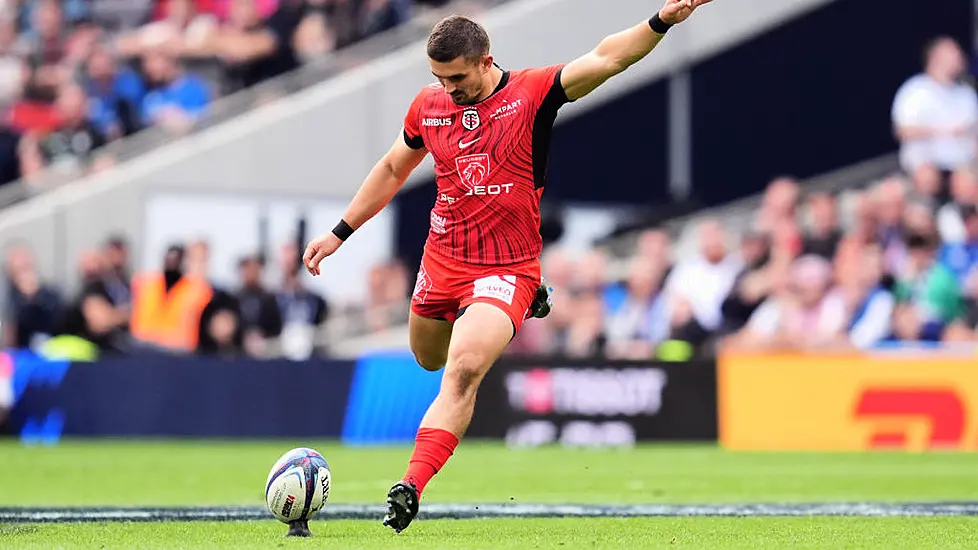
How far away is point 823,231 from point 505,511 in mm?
8915

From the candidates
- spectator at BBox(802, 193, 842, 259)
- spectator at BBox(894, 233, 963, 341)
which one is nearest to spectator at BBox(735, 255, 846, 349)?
spectator at BBox(802, 193, 842, 259)

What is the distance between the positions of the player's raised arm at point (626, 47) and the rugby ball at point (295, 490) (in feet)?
7.60

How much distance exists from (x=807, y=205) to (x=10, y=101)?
436 inches

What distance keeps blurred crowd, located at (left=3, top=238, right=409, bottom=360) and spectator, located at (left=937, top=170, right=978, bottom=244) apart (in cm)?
682

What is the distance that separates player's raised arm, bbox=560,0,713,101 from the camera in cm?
845

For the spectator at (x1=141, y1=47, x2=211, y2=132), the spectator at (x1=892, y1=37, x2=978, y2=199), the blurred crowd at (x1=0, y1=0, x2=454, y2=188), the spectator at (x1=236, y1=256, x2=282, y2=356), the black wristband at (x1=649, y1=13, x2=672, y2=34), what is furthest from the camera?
the spectator at (x1=141, y1=47, x2=211, y2=132)

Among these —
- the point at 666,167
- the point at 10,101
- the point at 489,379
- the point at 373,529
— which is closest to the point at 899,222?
the point at 489,379

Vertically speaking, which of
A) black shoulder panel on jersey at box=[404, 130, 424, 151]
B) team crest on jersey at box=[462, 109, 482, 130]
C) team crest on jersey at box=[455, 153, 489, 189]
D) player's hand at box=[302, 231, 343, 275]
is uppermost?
team crest on jersey at box=[462, 109, 482, 130]

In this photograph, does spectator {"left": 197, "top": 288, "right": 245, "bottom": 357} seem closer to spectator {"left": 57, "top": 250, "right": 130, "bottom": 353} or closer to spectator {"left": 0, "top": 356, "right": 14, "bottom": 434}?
spectator {"left": 57, "top": 250, "right": 130, "bottom": 353}

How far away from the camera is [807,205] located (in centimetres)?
2067

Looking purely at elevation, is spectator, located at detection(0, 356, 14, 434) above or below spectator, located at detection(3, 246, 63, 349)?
below

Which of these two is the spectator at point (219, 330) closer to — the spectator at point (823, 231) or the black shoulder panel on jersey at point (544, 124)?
the spectator at point (823, 231)

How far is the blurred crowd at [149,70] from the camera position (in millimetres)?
22953

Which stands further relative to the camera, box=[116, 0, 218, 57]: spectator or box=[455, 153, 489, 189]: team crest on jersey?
box=[116, 0, 218, 57]: spectator
